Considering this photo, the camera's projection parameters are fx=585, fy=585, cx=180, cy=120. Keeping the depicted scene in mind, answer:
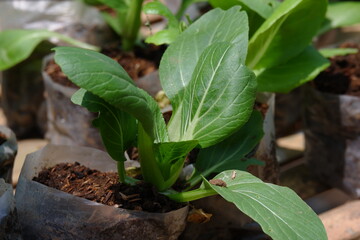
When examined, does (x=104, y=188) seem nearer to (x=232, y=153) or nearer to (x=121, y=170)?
(x=121, y=170)

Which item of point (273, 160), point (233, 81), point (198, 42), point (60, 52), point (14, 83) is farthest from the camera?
point (14, 83)

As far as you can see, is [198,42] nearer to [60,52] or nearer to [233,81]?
[233,81]

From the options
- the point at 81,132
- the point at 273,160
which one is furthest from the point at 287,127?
the point at 81,132

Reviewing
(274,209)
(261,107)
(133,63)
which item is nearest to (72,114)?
(133,63)

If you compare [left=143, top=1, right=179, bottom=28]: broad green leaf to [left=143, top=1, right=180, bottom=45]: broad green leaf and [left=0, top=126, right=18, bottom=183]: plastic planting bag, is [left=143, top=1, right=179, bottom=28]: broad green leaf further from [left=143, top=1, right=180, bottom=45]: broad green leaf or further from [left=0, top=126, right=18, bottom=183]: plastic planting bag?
[left=0, top=126, right=18, bottom=183]: plastic planting bag

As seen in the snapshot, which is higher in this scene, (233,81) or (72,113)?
(233,81)

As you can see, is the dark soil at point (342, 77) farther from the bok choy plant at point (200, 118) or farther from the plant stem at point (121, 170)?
the plant stem at point (121, 170)

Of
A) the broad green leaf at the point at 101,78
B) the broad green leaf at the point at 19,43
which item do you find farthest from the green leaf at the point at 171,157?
the broad green leaf at the point at 19,43
